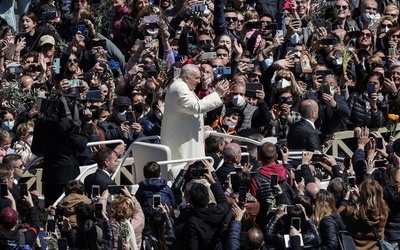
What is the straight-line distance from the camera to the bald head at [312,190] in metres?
22.8

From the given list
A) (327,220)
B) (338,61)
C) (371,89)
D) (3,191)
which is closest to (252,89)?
(371,89)

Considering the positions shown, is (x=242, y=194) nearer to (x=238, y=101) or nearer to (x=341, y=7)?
(x=238, y=101)

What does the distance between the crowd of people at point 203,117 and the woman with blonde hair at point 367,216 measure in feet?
0.05

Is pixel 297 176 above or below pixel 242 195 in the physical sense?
below

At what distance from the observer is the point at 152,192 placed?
2294 centimetres

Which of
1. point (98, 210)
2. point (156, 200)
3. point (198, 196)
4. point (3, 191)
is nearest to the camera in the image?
point (98, 210)

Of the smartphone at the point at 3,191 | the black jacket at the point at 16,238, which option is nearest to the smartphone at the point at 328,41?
the smartphone at the point at 3,191

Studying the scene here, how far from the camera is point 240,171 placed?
76.1ft

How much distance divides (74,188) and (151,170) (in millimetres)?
938

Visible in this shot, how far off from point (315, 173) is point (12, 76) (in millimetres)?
5920

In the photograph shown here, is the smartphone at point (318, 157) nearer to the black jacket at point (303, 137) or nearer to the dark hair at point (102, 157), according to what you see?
the black jacket at point (303, 137)

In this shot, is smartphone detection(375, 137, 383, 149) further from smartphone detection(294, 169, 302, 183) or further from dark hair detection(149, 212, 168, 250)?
dark hair detection(149, 212, 168, 250)

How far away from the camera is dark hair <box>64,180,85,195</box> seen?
2270 cm

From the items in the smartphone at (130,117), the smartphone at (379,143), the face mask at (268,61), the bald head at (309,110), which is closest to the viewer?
the smartphone at (379,143)
